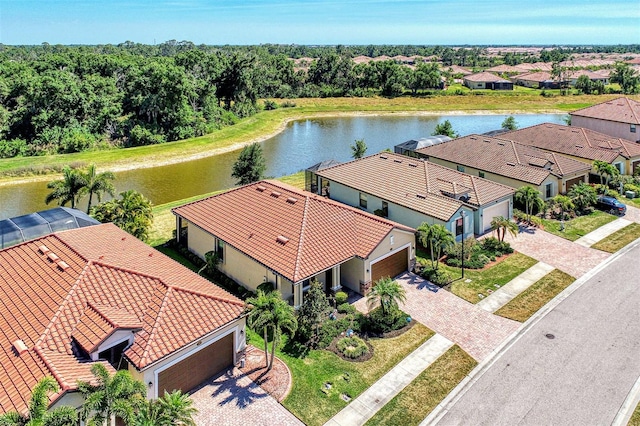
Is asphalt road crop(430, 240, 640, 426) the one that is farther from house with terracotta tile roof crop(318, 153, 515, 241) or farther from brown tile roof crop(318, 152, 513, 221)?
brown tile roof crop(318, 152, 513, 221)

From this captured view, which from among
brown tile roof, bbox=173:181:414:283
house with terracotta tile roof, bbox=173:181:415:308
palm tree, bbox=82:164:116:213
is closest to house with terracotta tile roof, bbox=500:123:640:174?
house with terracotta tile roof, bbox=173:181:415:308

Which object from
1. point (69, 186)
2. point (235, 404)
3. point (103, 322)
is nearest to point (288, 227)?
point (235, 404)

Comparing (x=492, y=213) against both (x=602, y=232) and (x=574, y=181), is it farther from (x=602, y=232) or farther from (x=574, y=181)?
(x=574, y=181)

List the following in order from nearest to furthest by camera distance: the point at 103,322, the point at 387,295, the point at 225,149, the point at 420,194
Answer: the point at 103,322, the point at 387,295, the point at 420,194, the point at 225,149

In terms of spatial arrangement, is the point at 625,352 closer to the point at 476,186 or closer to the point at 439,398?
the point at 439,398

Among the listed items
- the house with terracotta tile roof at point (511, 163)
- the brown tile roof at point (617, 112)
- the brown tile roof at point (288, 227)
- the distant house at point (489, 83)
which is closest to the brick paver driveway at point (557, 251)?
the house with terracotta tile roof at point (511, 163)

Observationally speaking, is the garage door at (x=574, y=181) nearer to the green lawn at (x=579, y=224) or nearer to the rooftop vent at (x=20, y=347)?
the green lawn at (x=579, y=224)

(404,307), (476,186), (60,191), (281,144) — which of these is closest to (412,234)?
(404,307)
